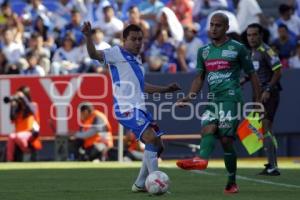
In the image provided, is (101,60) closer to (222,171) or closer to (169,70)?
(222,171)

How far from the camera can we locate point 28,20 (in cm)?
2589

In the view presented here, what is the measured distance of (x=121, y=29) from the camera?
24.4 m

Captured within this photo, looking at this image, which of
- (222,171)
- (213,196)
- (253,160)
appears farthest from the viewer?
(253,160)

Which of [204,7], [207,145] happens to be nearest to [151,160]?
[207,145]

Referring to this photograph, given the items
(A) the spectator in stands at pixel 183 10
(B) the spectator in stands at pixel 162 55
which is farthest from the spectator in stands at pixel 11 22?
(A) the spectator in stands at pixel 183 10

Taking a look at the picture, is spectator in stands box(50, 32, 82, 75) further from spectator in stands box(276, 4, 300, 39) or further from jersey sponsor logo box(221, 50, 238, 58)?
jersey sponsor logo box(221, 50, 238, 58)

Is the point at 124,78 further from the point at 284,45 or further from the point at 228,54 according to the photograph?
the point at 284,45

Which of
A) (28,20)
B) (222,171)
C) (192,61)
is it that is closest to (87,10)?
(28,20)

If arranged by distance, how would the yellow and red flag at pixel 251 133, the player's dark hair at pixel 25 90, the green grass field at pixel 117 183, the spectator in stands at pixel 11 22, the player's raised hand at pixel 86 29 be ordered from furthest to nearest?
the spectator in stands at pixel 11 22 → the player's dark hair at pixel 25 90 → the yellow and red flag at pixel 251 133 → the green grass field at pixel 117 183 → the player's raised hand at pixel 86 29

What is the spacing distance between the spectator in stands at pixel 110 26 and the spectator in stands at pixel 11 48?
6.41ft

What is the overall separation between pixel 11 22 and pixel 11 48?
114cm

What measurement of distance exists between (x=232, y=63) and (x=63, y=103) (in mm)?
10338

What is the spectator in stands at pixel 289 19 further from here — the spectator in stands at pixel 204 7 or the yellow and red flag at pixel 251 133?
the yellow and red flag at pixel 251 133

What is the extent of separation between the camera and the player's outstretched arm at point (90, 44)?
1149 cm
